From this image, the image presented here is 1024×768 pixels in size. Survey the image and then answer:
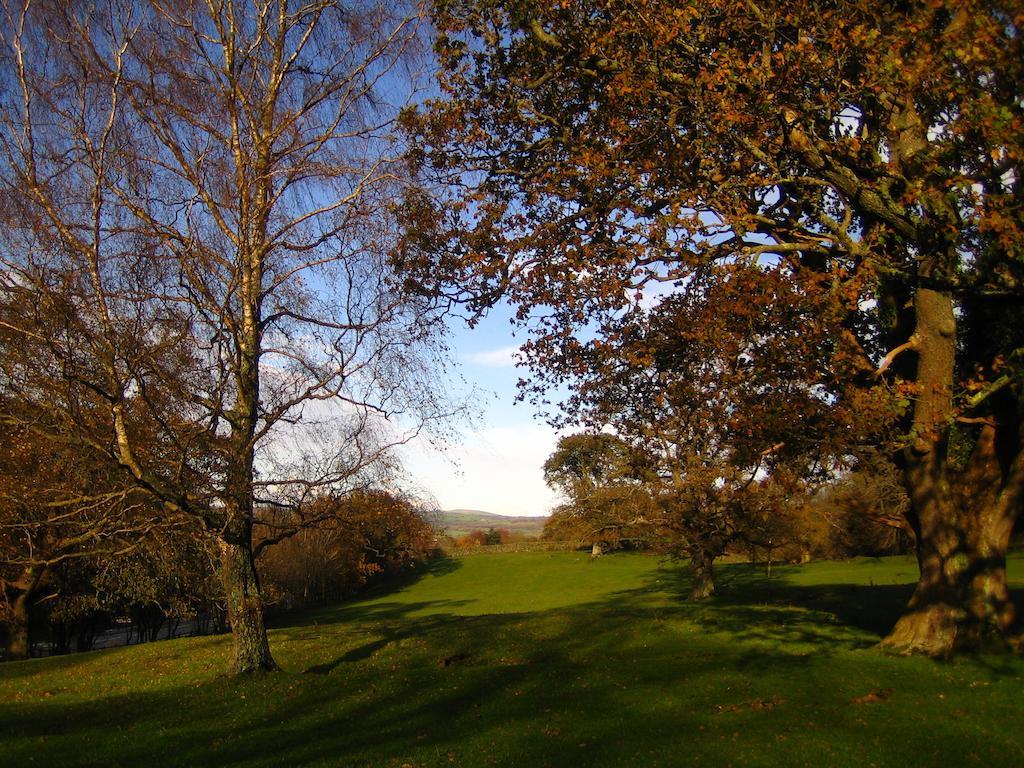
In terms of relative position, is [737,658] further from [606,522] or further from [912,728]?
[606,522]

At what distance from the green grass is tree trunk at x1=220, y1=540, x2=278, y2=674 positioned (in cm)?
62

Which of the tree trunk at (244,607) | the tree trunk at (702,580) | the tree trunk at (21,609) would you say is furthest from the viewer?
the tree trunk at (702,580)

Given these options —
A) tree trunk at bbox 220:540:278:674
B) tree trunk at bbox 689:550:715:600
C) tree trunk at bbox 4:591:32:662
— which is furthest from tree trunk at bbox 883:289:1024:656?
tree trunk at bbox 4:591:32:662

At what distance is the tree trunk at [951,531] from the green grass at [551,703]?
78cm

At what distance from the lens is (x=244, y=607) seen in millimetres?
14062

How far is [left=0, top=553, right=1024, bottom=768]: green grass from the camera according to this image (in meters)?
9.05

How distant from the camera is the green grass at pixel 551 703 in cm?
905

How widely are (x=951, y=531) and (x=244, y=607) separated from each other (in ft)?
45.6

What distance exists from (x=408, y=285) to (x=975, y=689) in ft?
40.5

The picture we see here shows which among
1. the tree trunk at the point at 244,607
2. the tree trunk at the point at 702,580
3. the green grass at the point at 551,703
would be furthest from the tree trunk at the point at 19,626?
the tree trunk at the point at 702,580

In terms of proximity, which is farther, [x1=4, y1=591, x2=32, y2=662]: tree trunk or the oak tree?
[x1=4, y1=591, x2=32, y2=662]: tree trunk

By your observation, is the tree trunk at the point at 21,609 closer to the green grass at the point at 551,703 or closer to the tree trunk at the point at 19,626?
the tree trunk at the point at 19,626

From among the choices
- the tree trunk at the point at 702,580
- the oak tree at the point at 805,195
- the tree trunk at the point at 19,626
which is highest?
the oak tree at the point at 805,195

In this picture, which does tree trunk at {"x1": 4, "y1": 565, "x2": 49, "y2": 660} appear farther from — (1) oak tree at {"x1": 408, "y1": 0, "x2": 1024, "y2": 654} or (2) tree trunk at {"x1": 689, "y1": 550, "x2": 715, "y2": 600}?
(2) tree trunk at {"x1": 689, "y1": 550, "x2": 715, "y2": 600}
